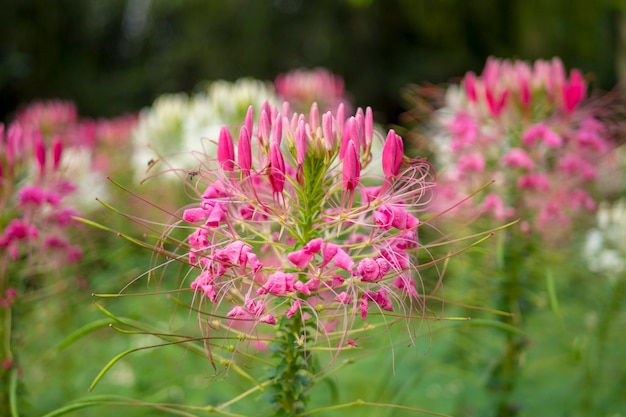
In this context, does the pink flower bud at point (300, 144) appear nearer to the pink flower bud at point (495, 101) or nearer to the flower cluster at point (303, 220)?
the flower cluster at point (303, 220)

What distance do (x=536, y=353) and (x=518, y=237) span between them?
3.21 feet

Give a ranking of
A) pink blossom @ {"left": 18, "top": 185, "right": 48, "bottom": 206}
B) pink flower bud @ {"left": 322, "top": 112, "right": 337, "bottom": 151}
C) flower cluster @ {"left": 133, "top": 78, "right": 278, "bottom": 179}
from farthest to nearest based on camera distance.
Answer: flower cluster @ {"left": 133, "top": 78, "right": 278, "bottom": 179}, pink blossom @ {"left": 18, "top": 185, "right": 48, "bottom": 206}, pink flower bud @ {"left": 322, "top": 112, "right": 337, "bottom": 151}

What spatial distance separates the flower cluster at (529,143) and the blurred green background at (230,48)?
591 centimetres

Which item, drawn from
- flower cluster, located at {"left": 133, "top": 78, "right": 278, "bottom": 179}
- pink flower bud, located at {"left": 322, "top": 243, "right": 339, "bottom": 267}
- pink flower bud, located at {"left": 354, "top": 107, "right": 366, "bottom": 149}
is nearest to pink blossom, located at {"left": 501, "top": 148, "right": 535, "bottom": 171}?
pink flower bud, located at {"left": 354, "top": 107, "right": 366, "bottom": 149}

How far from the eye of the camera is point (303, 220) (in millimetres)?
1399

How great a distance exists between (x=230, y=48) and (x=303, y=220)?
346 inches

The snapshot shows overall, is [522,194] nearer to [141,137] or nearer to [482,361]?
[482,361]

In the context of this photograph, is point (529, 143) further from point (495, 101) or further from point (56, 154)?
point (56, 154)

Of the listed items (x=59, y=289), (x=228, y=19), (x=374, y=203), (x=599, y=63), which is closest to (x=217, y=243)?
(x=374, y=203)

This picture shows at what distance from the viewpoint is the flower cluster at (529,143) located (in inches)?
90.2

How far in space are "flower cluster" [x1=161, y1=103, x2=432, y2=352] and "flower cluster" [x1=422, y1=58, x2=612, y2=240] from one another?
3.15ft

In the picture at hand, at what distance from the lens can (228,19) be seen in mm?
A: 9438

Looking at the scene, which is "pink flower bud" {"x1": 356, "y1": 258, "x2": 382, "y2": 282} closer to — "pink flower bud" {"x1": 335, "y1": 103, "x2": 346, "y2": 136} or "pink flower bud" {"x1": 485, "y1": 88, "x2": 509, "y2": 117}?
"pink flower bud" {"x1": 335, "y1": 103, "x2": 346, "y2": 136}

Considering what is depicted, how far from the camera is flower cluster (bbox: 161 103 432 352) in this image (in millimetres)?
1277
